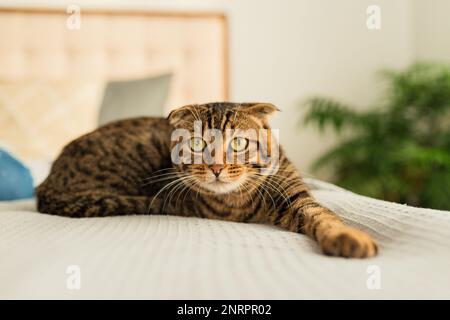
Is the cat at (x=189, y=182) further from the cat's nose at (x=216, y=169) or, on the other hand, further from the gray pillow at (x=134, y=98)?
the gray pillow at (x=134, y=98)

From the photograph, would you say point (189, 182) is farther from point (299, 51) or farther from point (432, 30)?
point (432, 30)

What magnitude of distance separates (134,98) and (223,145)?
1.18 m

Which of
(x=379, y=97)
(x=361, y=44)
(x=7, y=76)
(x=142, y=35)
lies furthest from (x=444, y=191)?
(x=7, y=76)

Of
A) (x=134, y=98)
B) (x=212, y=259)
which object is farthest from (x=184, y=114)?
(x=134, y=98)

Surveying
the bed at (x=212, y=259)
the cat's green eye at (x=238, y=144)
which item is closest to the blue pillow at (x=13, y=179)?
the bed at (x=212, y=259)

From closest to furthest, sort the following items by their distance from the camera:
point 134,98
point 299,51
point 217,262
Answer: point 217,262 → point 134,98 → point 299,51

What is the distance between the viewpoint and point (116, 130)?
1274mm

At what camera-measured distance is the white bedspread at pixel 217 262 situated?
0.47 metres

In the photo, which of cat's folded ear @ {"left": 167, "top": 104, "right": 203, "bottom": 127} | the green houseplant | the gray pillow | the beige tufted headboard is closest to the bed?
cat's folded ear @ {"left": 167, "top": 104, "right": 203, "bottom": 127}

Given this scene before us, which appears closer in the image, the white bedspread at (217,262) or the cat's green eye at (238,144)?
the white bedspread at (217,262)

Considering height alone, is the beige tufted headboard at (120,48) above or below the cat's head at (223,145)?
above

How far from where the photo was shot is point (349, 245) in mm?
603
